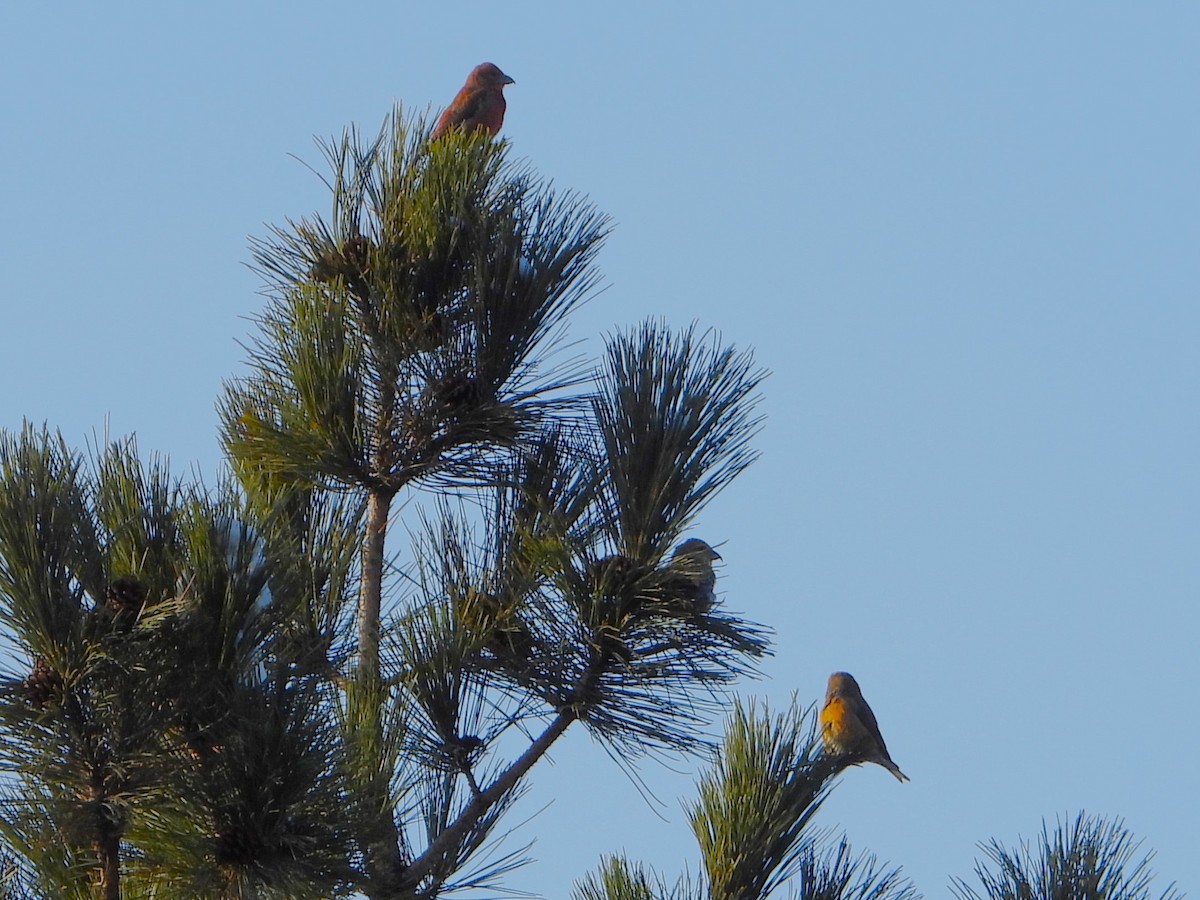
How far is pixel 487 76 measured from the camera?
6332mm

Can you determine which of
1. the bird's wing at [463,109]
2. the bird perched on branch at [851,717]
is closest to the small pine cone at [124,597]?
the bird perched on branch at [851,717]

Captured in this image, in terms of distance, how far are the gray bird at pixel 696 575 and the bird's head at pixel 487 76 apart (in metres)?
2.94

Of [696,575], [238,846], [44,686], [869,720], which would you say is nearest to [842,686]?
[869,720]

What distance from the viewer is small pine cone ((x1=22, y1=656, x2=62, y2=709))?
119 inches

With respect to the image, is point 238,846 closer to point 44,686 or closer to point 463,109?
point 44,686

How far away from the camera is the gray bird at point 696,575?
380 centimetres

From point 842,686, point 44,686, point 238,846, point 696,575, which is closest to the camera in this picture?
point 44,686

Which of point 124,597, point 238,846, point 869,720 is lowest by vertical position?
point 238,846

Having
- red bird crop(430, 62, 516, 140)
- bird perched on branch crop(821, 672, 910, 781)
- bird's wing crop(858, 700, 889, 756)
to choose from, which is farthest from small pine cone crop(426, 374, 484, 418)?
bird's wing crop(858, 700, 889, 756)

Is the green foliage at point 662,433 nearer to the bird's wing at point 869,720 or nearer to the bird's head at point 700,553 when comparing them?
the bird's head at point 700,553

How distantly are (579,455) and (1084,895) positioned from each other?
4.91 ft

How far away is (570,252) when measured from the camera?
414 cm

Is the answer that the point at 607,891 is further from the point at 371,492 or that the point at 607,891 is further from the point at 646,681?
the point at 371,492

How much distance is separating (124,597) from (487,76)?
369 centimetres
